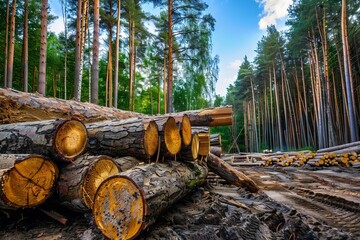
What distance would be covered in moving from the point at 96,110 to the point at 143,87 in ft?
74.0

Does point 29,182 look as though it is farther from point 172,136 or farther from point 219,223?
point 219,223

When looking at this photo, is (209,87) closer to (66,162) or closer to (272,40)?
(272,40)

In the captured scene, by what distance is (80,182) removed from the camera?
2.01m

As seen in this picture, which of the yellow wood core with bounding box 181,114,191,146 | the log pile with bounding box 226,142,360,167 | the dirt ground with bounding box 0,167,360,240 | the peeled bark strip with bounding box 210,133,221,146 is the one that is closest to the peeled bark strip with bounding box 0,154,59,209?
the dirt ground with bounding box 0,167,360,240

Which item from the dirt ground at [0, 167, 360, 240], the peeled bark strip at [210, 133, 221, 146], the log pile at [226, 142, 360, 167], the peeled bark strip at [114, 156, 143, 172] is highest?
the peeled bark strip at [210, 133, 221, 146]

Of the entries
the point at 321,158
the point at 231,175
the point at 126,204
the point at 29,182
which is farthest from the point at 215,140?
the point at 321,158

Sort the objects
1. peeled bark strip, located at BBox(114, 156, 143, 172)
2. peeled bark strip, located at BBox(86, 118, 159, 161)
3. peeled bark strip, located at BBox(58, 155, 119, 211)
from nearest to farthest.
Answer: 1. peeled bark strip, located at BBox(58, 155, 119, 211)
2. peeled bark strip, located at BBox(114, 156, 143, 172)
3. peeled bark strip, located at BBox(86, 118, 159, 161)

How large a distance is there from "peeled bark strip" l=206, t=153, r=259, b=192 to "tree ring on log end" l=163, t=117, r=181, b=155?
1790 millimetres

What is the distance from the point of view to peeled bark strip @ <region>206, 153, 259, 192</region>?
3988 millimetres

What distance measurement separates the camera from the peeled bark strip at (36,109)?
3324 mm

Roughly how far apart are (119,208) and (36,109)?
9.90 ft

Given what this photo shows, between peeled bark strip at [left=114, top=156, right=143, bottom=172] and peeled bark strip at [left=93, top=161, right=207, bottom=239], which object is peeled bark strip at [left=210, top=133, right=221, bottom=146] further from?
peeled bark strip at [left=93, top=161, right=207, bottom=239]

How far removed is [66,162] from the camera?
2.20 meters

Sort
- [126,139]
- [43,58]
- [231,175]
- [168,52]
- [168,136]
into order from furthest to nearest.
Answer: [168,52]
[43,58]
[231,175]
[168,136]
[126,139]
